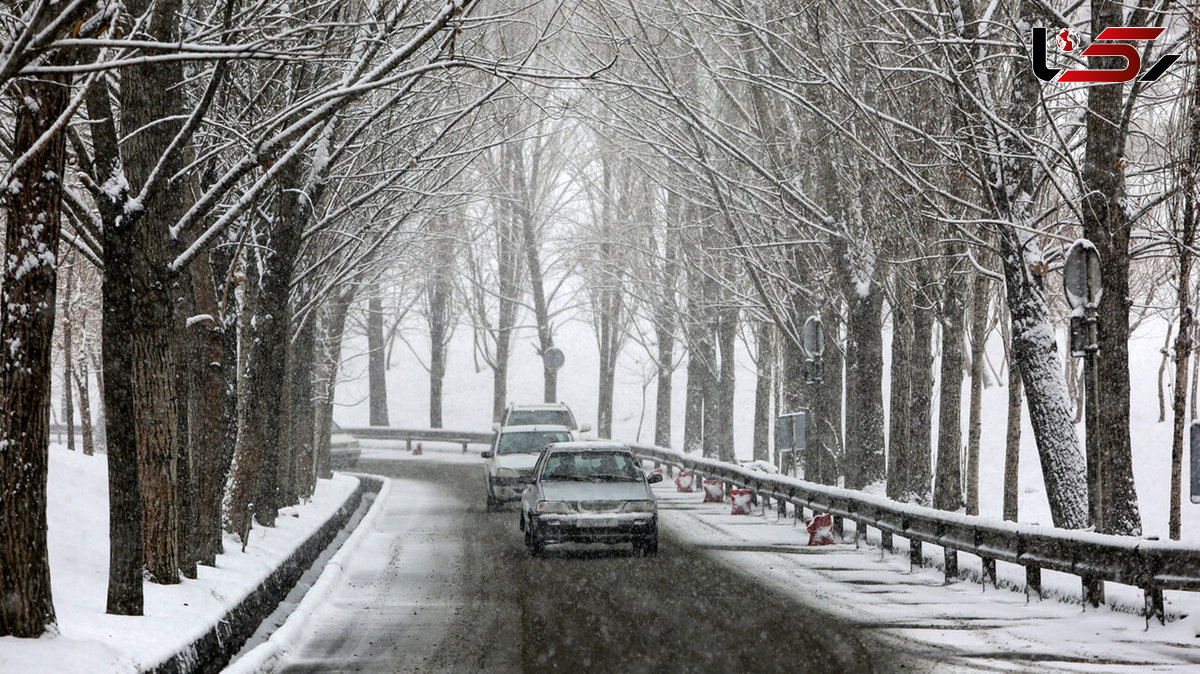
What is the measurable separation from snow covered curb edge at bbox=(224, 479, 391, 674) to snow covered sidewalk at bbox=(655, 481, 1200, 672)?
4762mm

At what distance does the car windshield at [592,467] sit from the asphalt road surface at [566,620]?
1066 mm

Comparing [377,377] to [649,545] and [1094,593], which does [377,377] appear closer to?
[649,545]

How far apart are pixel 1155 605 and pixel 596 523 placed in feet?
26.8

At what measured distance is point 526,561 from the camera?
17.9 metres

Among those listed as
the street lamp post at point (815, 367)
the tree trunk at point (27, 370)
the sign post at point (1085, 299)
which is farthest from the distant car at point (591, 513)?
the tree trunk at point (27, 370)

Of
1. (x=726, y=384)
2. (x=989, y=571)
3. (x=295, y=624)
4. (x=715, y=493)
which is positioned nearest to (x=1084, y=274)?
(x=989, y=571)

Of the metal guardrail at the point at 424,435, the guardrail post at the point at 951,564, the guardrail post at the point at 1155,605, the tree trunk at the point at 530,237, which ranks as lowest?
the metal guardrail at the point at 424,435

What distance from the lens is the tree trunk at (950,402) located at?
67.2ft

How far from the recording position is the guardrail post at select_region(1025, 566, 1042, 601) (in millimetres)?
13547

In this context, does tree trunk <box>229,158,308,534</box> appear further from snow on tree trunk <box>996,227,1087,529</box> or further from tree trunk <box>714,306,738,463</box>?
tree trunk <box>714,306,738,463</box>

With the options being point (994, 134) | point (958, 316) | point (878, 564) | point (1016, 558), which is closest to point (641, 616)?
point (1016, 558)

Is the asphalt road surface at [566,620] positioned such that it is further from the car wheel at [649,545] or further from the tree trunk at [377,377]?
the tree trunk at [377,377]

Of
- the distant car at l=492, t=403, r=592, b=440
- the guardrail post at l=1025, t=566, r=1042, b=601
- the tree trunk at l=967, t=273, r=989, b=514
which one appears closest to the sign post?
the guardrail post at l=1025, t=566, r=1042, b=601

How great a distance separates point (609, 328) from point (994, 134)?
37555 millimetres
